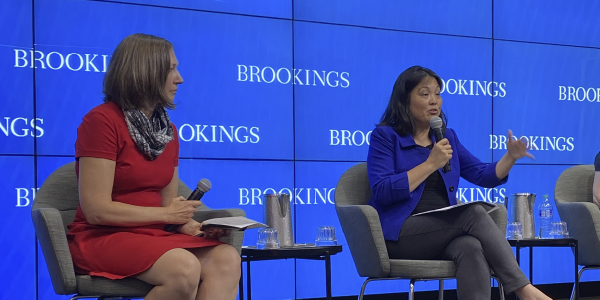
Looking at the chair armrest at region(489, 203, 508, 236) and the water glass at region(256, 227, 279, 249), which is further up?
the chair armrest at region(489, 203, 508, 236)

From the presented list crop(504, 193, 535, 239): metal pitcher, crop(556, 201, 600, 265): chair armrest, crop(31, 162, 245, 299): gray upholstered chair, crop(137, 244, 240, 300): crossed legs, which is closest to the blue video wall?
crop(504, 193, 535, 239): metal pitcher

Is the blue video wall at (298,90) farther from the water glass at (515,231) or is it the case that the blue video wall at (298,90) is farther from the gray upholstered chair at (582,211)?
the water glass at (515,231)

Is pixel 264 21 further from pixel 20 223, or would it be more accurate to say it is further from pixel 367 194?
pixel 20 223

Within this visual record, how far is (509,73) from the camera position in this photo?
4801mm

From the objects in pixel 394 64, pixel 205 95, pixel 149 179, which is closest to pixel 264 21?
pixel 205 95

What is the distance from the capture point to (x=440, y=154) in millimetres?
2779

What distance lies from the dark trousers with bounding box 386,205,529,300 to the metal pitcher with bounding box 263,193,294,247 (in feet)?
1.37

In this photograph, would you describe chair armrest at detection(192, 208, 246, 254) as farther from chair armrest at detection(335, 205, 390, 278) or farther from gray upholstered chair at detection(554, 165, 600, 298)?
gray upholstered chair at detection(554, 165, 600, 298)

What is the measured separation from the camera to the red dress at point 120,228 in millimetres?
2133

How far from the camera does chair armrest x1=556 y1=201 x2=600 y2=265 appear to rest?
350cm

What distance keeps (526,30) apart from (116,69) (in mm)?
3472

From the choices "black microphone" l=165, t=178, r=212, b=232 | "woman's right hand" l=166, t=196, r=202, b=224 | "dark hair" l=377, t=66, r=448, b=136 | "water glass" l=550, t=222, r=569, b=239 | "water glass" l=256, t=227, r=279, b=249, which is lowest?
"water glass" l=550, t=222, r=569, b=239

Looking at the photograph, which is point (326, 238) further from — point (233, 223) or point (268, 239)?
point (233, 223)

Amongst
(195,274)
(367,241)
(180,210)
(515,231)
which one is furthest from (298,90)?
(195,274)
